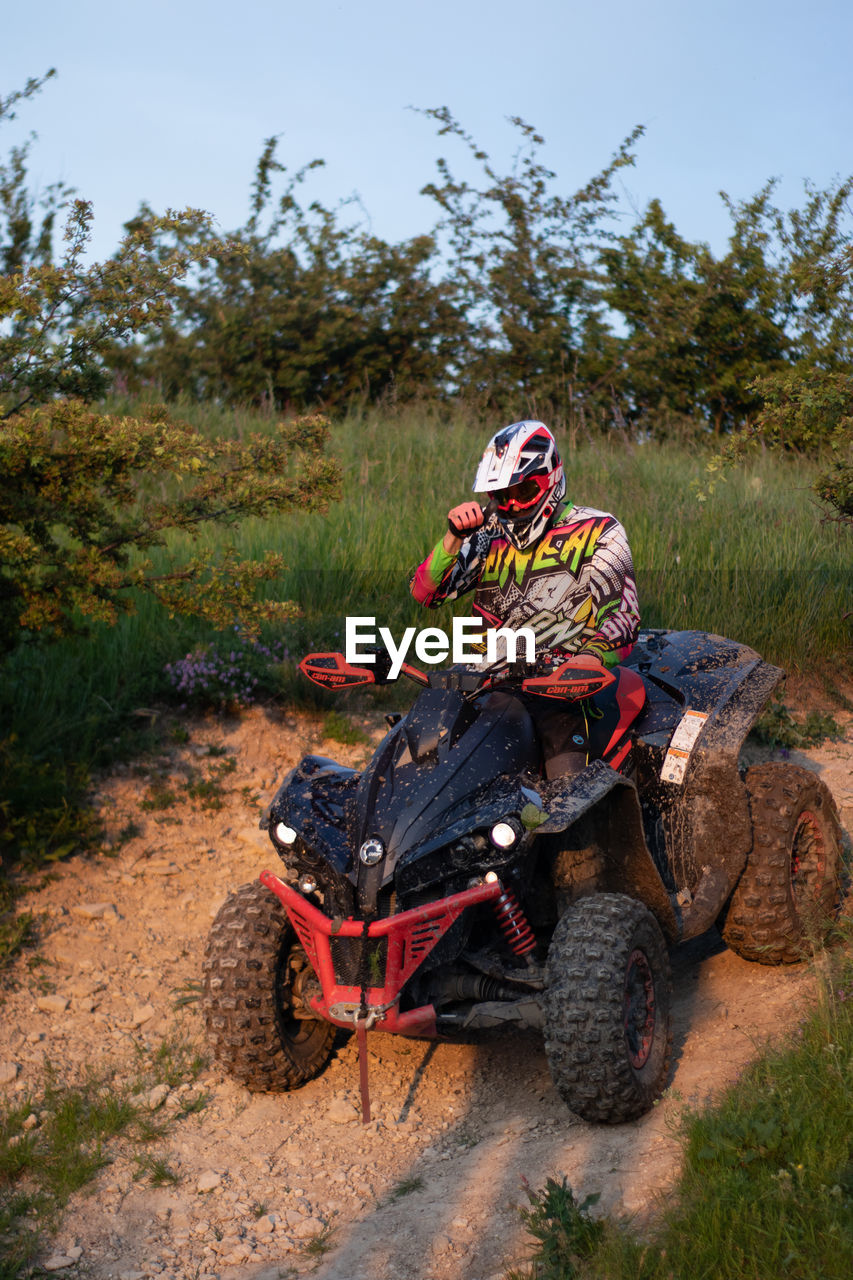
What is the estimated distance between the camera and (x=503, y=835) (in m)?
4.09

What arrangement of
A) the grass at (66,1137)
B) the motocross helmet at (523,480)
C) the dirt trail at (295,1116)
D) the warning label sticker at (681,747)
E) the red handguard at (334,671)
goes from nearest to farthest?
the dirt trail at (295,1116), the grass at (66,1137), the red handguard at (334,671), the motocross helmet at (523,480), the warning label sticker at (681,747)

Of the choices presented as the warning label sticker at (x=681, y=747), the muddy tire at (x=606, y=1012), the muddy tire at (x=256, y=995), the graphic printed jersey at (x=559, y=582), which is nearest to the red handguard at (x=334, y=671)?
the graphic printed jersey at (x=559, y=582)

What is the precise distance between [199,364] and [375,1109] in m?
12.1

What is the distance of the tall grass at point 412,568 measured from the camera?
7.18m

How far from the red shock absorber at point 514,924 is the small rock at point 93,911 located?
2707 millimetres

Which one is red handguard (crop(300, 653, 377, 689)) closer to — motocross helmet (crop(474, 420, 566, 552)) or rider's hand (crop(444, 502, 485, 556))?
rider's hand (crop(444, 502, 485, 556))

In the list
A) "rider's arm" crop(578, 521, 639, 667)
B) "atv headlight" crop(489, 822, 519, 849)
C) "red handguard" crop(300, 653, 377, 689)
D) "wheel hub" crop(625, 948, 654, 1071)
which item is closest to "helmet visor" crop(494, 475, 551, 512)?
"rider's arm" crop(578, 521, 639, 667)

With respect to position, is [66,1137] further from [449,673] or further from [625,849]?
[625,849]

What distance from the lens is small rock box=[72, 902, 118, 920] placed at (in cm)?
A: 629

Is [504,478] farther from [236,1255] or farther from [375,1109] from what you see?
[236,1255]

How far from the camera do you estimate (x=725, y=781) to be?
532cm

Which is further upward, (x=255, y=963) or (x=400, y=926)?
(x=400, y=926)

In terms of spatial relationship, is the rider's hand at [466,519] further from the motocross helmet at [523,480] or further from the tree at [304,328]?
the tree at [304,328]

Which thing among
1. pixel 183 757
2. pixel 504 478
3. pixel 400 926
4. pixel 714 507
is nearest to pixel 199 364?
pixel 714 507
